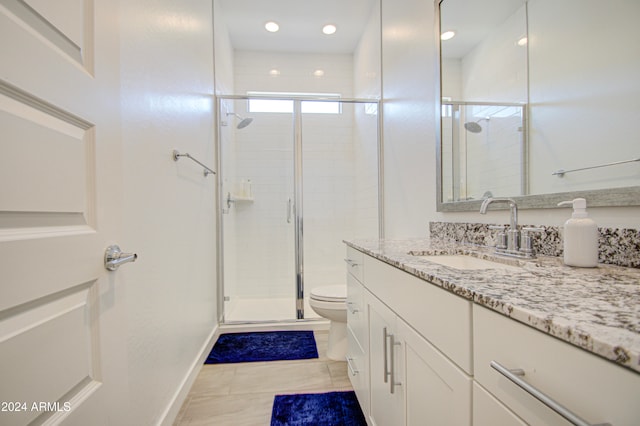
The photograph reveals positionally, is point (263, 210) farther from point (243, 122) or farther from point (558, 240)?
point (558, 240)

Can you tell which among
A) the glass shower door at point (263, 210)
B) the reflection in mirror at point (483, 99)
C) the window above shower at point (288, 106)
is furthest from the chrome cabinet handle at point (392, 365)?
the window above shower at point (288, 106)

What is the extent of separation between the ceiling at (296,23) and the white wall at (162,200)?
768 mm

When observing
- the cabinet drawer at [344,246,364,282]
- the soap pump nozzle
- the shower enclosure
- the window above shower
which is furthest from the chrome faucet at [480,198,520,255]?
the window above shower

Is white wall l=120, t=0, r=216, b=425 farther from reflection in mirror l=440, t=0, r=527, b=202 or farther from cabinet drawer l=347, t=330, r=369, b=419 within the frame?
reflection in mirror l=440, t=0, r=527, b=202

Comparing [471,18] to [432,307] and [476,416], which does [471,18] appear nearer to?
[432,307]

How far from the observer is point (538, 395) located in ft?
1.22

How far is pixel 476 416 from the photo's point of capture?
1.69 feet

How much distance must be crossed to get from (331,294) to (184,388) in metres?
1.01

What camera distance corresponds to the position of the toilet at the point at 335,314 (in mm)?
1870

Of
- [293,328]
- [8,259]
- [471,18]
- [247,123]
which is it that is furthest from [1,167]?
[247,123]

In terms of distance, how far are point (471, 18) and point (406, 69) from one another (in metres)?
0.66

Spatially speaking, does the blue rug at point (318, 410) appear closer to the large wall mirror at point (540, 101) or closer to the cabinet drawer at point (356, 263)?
the cabinet drawer at point (356, 263)

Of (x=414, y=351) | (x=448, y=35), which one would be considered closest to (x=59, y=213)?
(x=414, y=351)

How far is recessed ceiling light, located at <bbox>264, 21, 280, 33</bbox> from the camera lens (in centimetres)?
275
